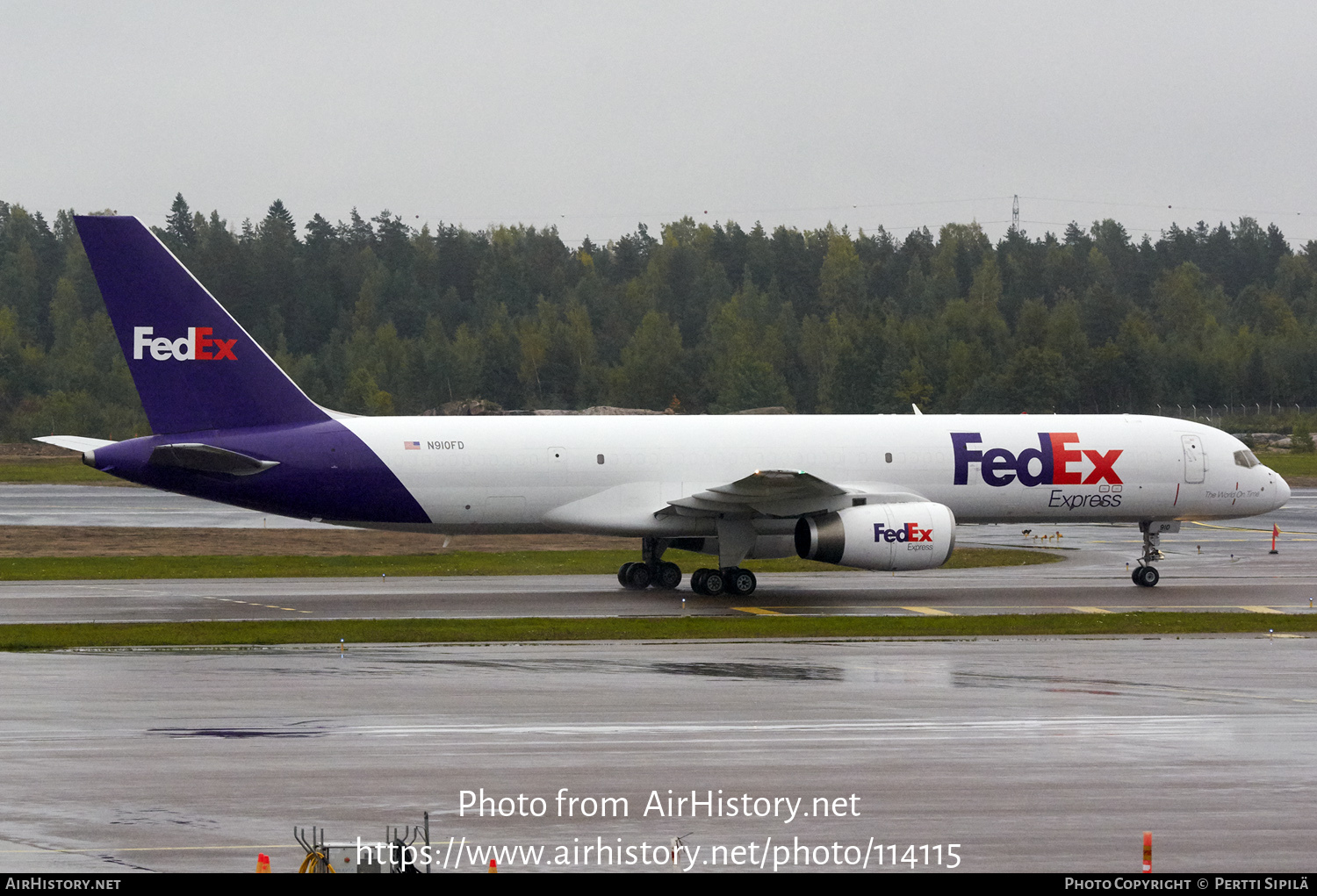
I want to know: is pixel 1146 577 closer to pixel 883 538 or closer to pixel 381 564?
pixel 883 538

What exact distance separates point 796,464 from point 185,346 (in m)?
12.9

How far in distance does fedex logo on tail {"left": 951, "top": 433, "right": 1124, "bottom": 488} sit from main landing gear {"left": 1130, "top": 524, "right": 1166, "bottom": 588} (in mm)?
1828

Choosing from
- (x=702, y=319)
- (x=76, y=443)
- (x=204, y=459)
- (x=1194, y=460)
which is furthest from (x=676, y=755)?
(x=702, y=319)

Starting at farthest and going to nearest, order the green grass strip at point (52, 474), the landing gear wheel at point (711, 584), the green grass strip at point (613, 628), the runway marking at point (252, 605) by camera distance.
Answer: the green grass strip at point (52, 474)
the landing gear wheel at point (711, 584)
the runway marking at point (252, 605)
the green grass strip at point (613, 628)

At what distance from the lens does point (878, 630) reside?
24953 millimetres

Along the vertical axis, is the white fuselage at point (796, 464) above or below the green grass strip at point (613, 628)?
above

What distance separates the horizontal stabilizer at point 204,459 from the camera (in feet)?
96.5

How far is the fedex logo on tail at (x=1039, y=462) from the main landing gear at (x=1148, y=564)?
183cm

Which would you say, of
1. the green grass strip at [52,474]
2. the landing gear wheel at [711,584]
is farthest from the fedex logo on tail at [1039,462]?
the green grass strip at [52,474]

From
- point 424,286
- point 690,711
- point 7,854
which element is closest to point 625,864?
point 7,854

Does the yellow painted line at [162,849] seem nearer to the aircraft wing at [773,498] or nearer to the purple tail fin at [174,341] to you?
the aircraft wing at [773,498]

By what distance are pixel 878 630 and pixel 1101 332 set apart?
348 feet

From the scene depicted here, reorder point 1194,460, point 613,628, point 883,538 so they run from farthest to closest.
→ point 1194,460 < point 883,538 < point 613,628

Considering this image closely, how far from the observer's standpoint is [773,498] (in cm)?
3064
